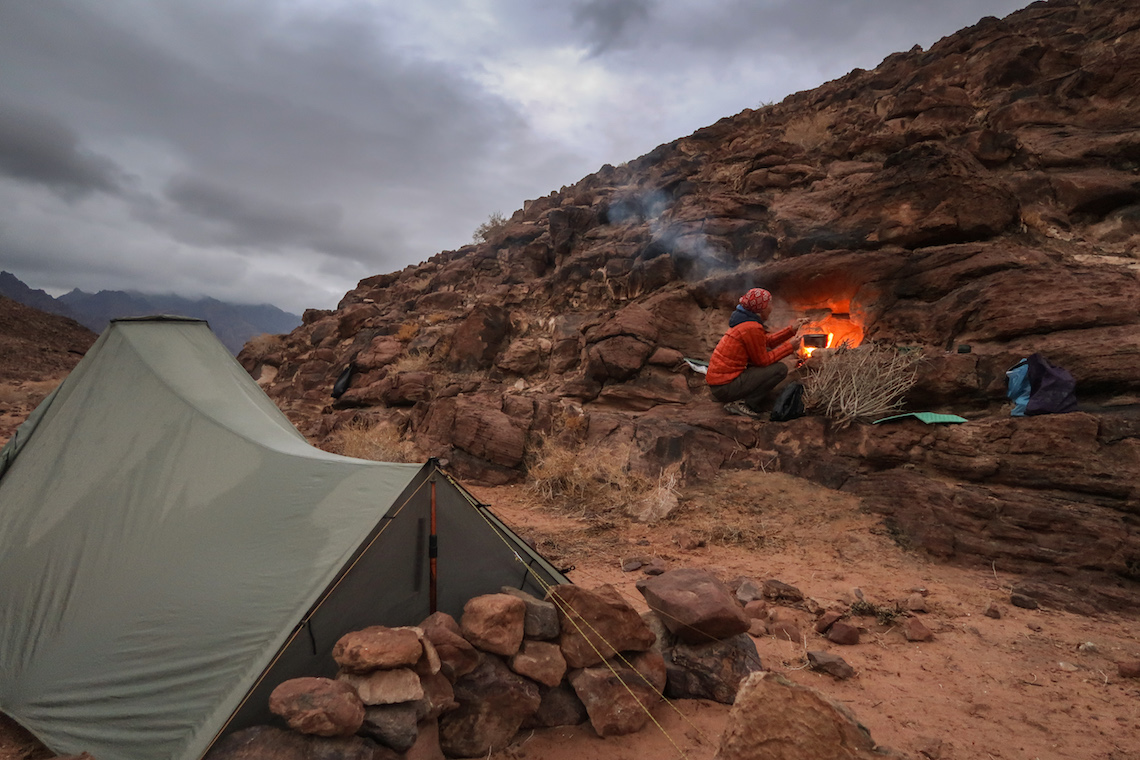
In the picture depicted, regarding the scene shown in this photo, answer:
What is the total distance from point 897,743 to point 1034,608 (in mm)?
2896

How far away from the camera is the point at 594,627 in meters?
2.99

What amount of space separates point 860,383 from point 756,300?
189 centimetres

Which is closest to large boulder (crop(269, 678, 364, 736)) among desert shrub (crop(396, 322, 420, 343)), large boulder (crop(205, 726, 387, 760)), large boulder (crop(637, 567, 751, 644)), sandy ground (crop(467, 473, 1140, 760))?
large boulder (crop(205, 726, 387, 760))

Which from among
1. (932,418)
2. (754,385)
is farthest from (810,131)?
(932,418)

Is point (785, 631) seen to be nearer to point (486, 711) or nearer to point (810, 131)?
point (486, 711)

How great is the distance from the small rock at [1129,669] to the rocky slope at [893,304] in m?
1.48

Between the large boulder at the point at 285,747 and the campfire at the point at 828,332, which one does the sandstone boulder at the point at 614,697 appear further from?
the campfire at the point at 828,332

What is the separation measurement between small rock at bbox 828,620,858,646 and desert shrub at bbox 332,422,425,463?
7.67 m

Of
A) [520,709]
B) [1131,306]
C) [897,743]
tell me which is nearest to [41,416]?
[520,709]

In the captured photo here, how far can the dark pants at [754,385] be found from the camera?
7797mm

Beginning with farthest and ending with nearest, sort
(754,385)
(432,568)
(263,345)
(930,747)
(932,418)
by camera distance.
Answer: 1. (263,345)
2. (754,385)
3. (932,418)
4. (432,568)
5. (930,747)

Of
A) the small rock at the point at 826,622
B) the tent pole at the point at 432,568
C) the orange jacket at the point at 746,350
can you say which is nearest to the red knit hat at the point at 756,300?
the orange jacket at the point at 746,350

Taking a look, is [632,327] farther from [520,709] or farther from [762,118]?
[762,118]

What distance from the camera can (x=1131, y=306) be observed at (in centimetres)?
596
